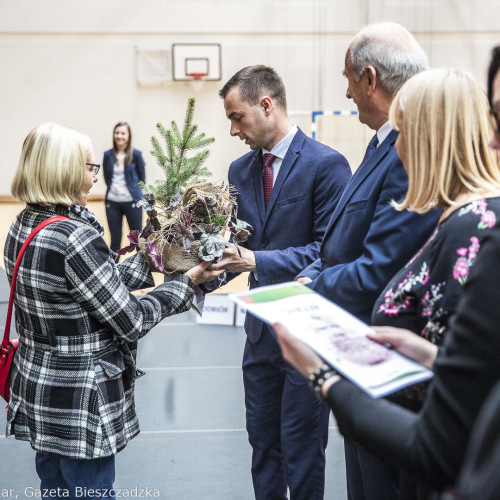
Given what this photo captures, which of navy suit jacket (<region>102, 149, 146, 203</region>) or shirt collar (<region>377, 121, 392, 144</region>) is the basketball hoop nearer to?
navy suit jacket (<region>102, 149, 146, 203</region>)

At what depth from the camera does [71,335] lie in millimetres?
1992

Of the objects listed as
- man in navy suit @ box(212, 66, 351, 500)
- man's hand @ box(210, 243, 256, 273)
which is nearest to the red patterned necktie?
man in navy suit @ box(212, 66, 351, 500)

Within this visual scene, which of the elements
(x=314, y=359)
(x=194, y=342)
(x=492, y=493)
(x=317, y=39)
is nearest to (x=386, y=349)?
(x=314, y=359)

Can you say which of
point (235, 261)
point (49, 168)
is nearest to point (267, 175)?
point (235, 261)

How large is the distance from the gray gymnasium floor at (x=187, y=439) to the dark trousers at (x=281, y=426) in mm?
410

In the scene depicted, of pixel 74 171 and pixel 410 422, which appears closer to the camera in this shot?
pixel 410 422

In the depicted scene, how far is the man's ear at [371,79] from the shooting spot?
1.98 metres

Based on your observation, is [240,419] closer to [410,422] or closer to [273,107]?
[273,107]

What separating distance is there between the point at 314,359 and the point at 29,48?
13522 mm

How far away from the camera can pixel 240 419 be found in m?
3.85

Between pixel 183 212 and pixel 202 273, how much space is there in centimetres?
24

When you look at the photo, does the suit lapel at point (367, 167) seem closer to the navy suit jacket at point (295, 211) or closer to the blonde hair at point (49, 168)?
the navy suit jacket at point (295, 211)

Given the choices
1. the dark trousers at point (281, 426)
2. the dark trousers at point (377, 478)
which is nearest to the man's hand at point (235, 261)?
the dark trousers at point (281, 426)

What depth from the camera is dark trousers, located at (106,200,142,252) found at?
8.87 metres
